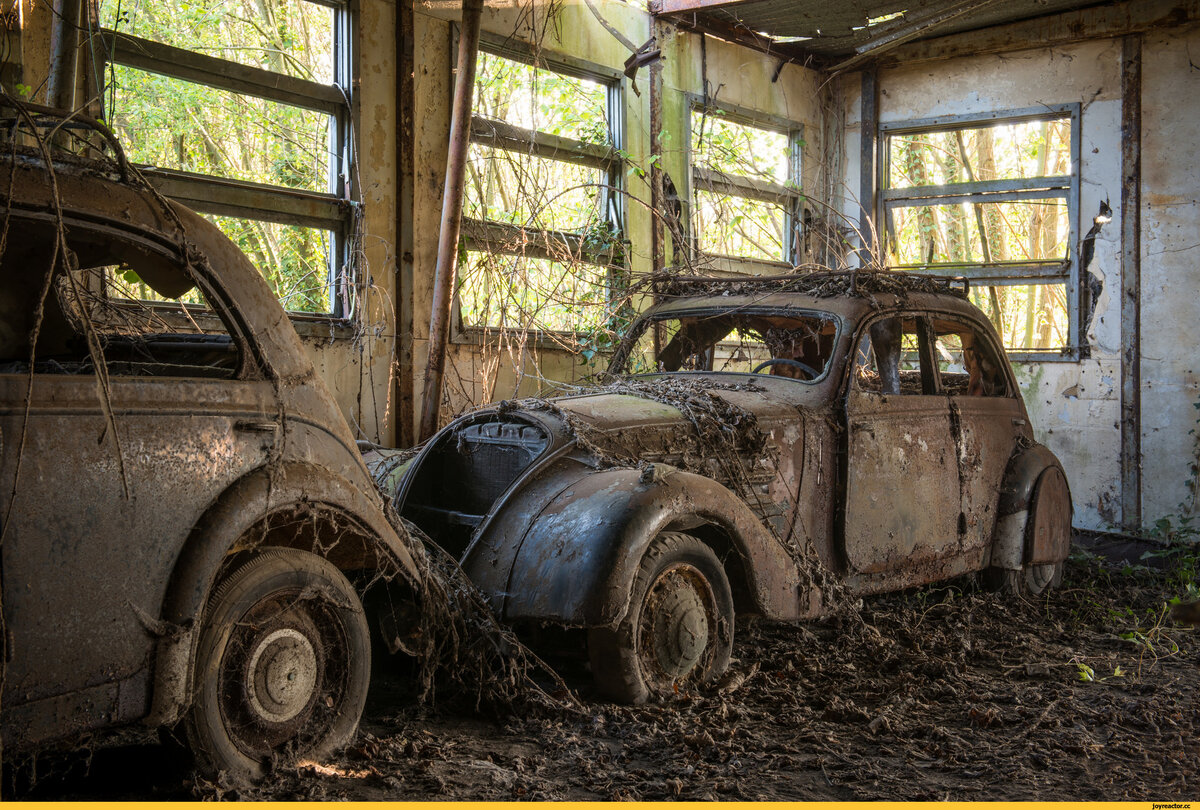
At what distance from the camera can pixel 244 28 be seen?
6254 mm

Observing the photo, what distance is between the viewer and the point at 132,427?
268cm

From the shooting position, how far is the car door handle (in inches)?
116

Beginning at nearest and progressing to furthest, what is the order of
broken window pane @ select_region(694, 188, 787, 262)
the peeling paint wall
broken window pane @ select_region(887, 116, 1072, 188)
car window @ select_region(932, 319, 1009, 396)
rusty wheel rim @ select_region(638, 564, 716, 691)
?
rusty wheel rim @ select_region(638, 564, 716, 691)
car window @ select_region(932, 319, 1009, 396)
the peeling paint wall
broken window pane @ select_region(694, 188, 787, 262)
broken window pane @ select_region(887, 116, 1072, 188)

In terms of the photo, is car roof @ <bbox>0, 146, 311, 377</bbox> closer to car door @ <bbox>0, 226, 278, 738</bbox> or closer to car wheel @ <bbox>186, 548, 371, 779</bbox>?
car door @ <bbox>0, 226, 278, 738</bbox>

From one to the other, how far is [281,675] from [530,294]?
502 centimetres

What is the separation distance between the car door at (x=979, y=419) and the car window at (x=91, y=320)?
3981 mm

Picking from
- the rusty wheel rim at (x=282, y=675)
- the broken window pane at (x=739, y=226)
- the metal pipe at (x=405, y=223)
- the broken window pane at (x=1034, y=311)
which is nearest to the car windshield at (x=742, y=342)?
the metal pipe at (x=405, y=223)

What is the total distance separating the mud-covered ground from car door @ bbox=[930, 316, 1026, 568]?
84 centimetres

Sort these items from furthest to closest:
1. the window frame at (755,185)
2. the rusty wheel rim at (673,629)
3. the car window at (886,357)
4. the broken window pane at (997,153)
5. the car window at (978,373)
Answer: the broken window pane at (997,153)
the window frame at (755,185)
the car window at (978,373)
the car window at (886,357)
the rusty wheel rim at (673,629)

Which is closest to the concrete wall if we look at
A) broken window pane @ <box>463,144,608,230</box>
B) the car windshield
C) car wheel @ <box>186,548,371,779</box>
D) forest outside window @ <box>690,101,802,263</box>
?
forest outside window @ <box>690,101,802,263</box>

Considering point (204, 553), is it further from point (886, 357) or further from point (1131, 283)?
point (1131, 283)

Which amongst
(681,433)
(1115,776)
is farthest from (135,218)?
(1115,776)

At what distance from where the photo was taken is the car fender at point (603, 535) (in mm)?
3691

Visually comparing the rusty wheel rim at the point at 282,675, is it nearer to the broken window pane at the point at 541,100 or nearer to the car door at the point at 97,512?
the car door at the point at 97,512
